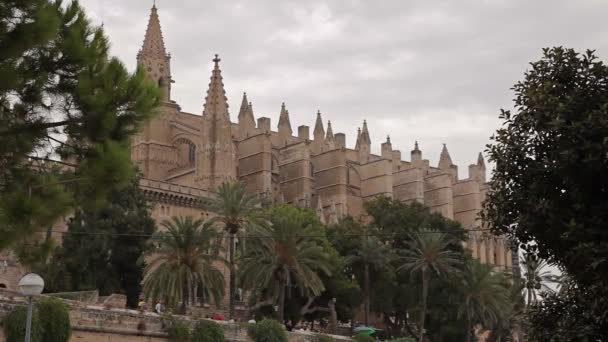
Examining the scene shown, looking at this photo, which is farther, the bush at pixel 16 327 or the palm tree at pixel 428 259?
the palm tree at pixel 428 259

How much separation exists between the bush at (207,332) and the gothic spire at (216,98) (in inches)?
1160

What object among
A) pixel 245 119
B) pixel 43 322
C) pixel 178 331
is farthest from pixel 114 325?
pixel 245 119

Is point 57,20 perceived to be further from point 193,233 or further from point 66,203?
point 193,233

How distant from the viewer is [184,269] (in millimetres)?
39000

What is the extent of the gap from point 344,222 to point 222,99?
11.0m

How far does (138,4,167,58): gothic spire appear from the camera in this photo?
221 feet

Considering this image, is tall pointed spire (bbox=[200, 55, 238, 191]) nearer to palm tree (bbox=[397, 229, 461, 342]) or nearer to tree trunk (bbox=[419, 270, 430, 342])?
palm tree (bbox=[397, 229, 461, 342])

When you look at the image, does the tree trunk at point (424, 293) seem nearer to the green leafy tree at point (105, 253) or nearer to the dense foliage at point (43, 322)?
the green leafy tree at point (105, 253)

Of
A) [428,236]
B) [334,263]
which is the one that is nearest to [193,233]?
[334,263]

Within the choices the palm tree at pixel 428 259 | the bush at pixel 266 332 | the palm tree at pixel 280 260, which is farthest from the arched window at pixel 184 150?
the bush at pixel 266 332

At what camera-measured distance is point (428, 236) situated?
50219mm

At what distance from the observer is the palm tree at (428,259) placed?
48781 mm

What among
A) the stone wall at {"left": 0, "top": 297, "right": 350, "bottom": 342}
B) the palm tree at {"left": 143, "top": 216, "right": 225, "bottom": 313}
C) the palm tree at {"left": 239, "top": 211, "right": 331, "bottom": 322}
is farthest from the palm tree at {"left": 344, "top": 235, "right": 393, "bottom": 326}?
the stone wall at {"left": 0, "top": 297, "right": 350, "bottom": 342}

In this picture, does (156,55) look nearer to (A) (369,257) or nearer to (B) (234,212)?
(A) (369,257)
